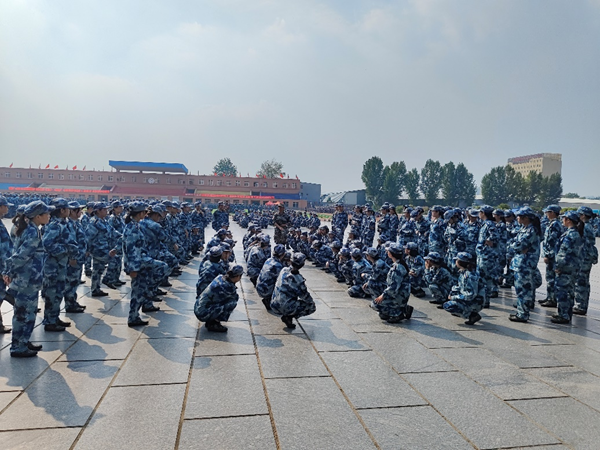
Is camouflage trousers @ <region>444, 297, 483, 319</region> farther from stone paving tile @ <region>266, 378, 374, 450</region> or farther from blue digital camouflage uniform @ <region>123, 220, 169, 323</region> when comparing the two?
blue digital camouflage uniform @ <region>123, 220, 169, 323</region>

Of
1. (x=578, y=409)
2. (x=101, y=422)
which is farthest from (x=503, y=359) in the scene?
(x=101, y=422)

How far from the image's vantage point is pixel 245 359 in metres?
5.25

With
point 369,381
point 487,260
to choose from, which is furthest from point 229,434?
point 487,260

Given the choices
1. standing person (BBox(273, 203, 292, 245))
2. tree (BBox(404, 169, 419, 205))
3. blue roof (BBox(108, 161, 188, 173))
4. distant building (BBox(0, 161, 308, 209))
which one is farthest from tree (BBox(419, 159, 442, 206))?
standing person (BBox(273, 203, 292, 245))

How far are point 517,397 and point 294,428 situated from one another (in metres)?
2.46

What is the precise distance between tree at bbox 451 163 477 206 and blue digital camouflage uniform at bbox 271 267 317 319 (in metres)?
80.1

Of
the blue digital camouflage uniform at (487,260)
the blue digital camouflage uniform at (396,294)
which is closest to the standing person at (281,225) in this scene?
the blue digital camouflage uniform at (487,260)

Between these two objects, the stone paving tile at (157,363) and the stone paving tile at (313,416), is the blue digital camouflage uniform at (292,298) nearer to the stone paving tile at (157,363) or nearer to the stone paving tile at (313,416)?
the stone paving tile at (157,363)

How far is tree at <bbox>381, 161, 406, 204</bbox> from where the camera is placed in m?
80.8

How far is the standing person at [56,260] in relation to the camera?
6.14 m

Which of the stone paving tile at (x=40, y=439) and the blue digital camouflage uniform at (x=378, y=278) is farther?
the blue digital camouflage uniform at (x=378, y=278)

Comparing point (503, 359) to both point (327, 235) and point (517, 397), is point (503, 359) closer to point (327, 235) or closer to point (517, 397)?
point (517, 397)

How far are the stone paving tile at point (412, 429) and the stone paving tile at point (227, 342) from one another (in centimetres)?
215

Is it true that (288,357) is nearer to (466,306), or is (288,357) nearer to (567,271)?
(466,306)
